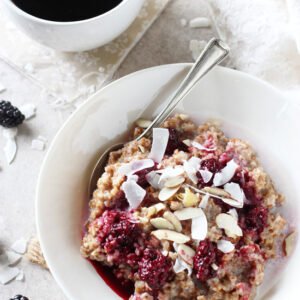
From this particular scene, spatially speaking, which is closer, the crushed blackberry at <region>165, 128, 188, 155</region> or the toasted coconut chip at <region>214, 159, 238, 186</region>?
the toasted coconut chip at <region>214, 159, 238, 186</region>

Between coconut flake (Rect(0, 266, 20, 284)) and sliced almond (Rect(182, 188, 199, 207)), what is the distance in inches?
37.4

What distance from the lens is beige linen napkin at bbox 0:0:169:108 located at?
234cm

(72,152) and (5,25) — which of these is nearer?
(72,152)

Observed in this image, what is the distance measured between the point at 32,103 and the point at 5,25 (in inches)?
17.0

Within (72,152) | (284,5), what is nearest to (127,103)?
(72,152)

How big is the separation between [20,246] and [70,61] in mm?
939

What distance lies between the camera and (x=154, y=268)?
5.57ft

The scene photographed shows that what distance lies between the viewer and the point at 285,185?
207 centimetres

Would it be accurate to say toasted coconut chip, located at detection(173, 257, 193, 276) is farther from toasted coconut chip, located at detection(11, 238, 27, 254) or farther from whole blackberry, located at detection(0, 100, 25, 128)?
whole blackberry, located at detection(0, 100, 25, 128)

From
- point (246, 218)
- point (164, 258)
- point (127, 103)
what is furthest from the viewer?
point (127, 103)

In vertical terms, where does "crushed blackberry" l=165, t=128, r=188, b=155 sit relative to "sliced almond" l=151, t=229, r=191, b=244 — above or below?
above

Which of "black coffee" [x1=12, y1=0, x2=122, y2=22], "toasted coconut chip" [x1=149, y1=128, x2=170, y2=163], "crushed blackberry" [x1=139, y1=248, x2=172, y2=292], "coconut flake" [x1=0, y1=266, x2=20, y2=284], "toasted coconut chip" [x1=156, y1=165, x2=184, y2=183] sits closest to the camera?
"crushed blackberry" [x1=139, y1=248, x2=172, y2=292]

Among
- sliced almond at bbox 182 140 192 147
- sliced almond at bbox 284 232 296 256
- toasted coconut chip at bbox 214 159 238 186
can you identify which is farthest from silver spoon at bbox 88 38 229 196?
sliced almond at bbox 284 232 296 256

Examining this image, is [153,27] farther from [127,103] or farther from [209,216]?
[209,216]
